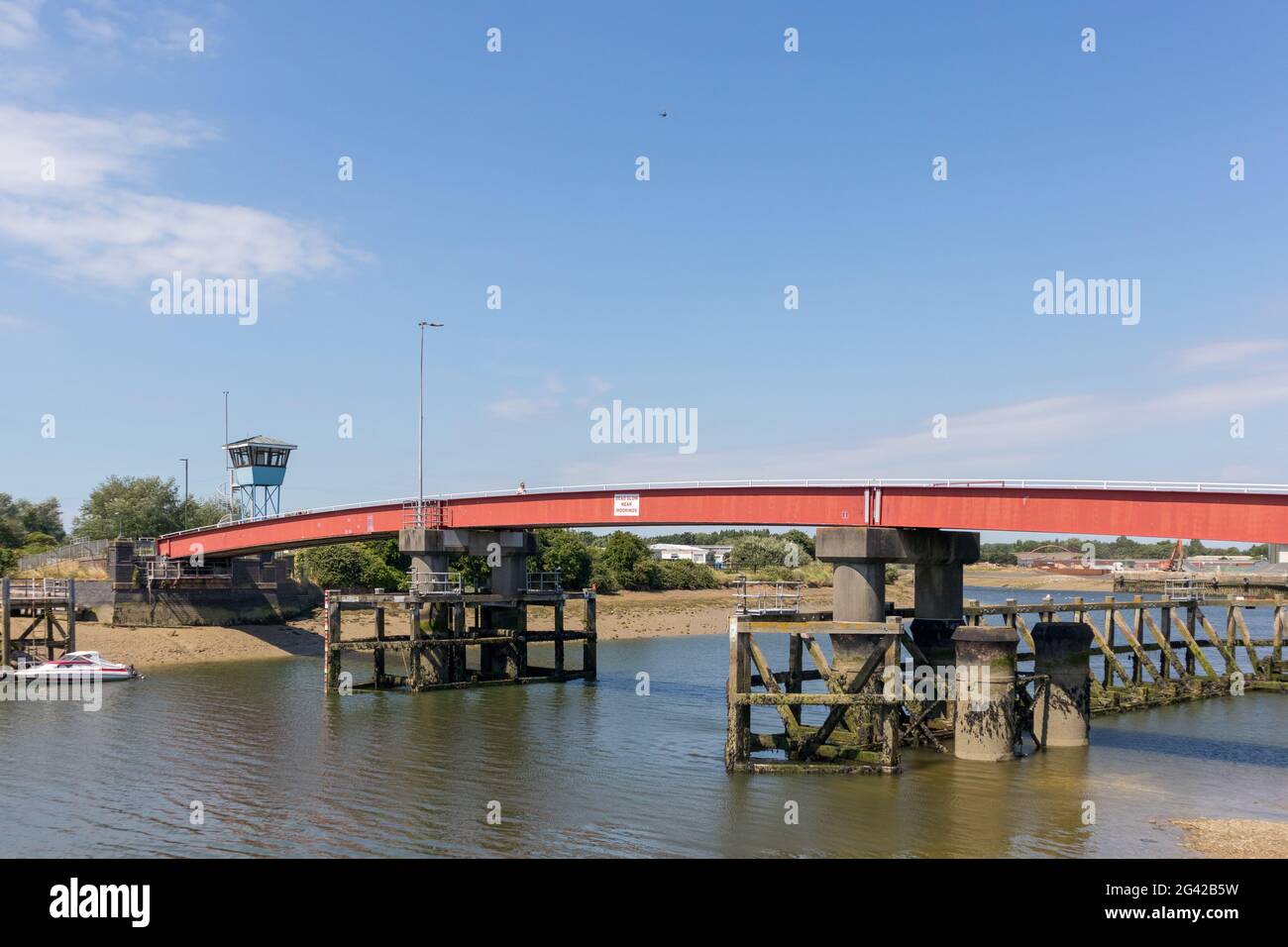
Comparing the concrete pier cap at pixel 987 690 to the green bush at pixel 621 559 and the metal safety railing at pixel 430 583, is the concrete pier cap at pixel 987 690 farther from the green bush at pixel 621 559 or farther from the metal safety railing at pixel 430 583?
the green bush at pixel 621 559

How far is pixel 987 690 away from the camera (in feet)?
108

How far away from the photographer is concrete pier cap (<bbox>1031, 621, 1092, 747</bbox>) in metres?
35.2

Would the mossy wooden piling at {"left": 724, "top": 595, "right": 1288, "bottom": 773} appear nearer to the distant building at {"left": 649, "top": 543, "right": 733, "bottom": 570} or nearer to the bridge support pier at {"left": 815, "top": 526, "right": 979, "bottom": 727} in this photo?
the bridge support pier at {"left": 815, "top": 526, "right": 979, "bottom": 727}

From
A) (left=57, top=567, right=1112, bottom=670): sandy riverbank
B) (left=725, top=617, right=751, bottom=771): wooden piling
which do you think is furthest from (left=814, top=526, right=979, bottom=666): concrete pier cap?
(left=57, top=567, right=1112, bottom=670): sandy riverbank

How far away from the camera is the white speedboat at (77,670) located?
4853cm

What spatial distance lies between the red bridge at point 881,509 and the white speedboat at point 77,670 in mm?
13001

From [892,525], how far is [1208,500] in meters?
9.91

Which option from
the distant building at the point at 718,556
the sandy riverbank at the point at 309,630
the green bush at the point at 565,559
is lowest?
the sandy riverbank at the point at 309,630

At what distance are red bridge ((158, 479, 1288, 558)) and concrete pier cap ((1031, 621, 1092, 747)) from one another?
360 cm

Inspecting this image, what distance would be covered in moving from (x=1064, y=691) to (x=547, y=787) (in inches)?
679

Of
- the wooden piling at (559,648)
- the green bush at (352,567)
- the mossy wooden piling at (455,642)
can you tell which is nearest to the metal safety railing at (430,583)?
the mossy wooden piling at (455,642)

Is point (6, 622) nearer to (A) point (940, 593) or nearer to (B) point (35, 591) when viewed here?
(B) point (35, 591)

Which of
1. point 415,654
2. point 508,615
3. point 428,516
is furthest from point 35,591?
point 508,615

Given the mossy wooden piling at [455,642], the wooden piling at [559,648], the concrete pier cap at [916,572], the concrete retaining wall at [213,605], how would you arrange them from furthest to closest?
the concrete retaining wall at [213,605]
the wooden piling at [559,648]
the mossy wooden piling at [455,642]
the concrete pier cap at [916,572]
